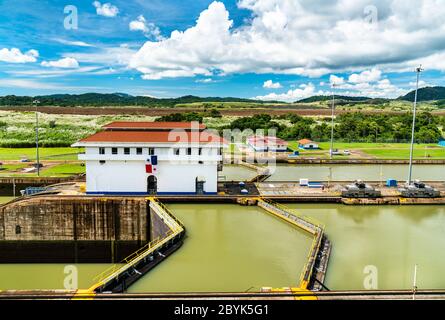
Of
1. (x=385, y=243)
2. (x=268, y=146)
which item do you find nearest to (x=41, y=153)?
(x=268, y=146)

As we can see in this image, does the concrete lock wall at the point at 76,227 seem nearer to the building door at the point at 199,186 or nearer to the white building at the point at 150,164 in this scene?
the white building at the point at 150,164

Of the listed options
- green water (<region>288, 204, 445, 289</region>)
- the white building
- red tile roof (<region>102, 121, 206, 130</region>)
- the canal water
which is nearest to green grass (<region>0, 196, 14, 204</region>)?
the white building

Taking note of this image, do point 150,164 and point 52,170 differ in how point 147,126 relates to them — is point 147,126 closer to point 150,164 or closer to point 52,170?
point 150,164
